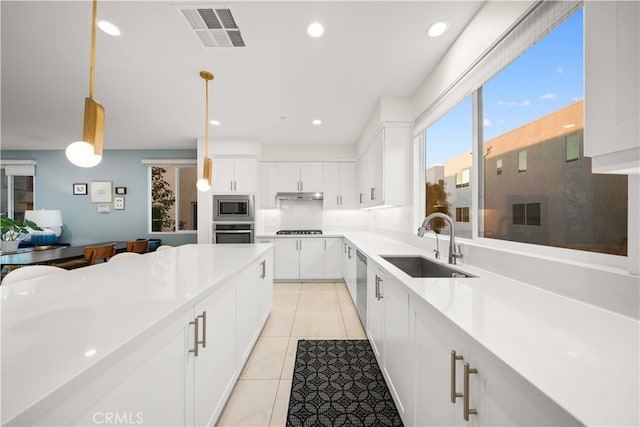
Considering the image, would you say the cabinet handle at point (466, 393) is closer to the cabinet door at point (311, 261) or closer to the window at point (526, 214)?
the window at point (526, 214)

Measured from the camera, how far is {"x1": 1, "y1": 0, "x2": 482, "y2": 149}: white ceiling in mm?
1801

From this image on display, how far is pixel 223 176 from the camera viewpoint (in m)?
4.77

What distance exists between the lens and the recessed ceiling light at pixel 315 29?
6.23ft

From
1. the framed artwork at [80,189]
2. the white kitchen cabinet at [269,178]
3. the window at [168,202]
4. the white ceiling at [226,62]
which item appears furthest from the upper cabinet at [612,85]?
the framed artwork at [80,189]

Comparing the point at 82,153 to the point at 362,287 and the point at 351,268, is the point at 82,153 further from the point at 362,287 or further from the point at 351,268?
the point at 351,268

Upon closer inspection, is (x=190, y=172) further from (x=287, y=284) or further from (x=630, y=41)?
(x=630, y=41)

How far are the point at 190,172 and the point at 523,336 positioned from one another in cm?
636

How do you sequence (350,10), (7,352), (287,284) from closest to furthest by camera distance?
(7,352) < (350,10) < (287,284)

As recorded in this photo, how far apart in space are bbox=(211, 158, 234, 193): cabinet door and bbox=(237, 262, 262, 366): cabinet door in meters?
2.75

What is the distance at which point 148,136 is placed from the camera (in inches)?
185

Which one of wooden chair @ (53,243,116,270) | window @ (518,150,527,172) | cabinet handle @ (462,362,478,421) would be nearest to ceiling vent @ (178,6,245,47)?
window @ (518,150,527,172)

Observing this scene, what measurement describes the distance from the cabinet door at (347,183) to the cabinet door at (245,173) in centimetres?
166

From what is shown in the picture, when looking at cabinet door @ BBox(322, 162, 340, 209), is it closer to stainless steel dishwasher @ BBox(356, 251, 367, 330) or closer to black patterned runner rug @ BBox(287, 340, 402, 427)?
stainless steel dishwasher @ BBox(356, 251, 367, 330)

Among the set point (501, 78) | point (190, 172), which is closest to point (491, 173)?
point (501, 78)
